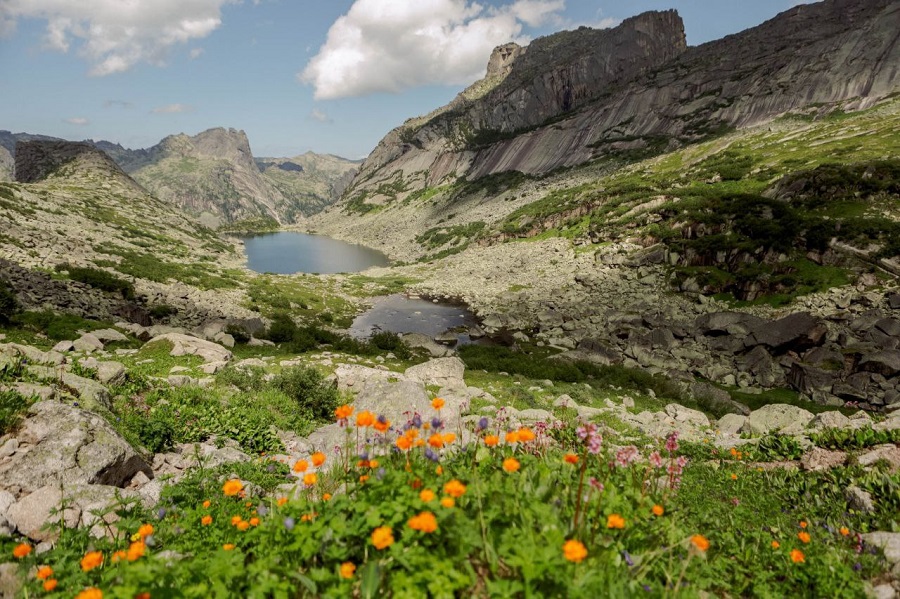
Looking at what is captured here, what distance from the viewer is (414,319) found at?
4525 centimetres

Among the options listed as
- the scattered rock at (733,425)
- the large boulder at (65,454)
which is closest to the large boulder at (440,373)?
the scattered rock at (733,425)

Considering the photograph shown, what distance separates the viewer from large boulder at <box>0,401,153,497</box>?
5.58 m

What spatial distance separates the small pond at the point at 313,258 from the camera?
304 ft

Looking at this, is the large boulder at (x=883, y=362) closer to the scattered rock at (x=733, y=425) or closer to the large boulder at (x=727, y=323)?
the large boulder at (x=727, y=323)

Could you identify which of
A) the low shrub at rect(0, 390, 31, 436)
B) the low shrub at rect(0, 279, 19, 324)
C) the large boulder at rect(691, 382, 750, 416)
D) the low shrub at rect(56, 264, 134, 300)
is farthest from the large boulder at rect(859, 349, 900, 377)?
the low shrub at rect(56, 264, 134, 300)

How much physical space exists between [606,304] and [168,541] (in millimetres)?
42105

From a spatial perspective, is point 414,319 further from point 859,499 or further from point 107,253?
point 859,499

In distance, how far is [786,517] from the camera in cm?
575

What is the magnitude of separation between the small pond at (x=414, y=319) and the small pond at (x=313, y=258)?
1542 inches

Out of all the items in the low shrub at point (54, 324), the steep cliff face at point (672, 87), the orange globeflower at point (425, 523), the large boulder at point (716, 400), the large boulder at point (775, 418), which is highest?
the steep cliff face at point (672, 87)

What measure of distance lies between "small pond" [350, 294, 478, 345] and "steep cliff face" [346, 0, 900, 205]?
290 feet

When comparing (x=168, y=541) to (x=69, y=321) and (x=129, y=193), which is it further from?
(x=129, y=193)

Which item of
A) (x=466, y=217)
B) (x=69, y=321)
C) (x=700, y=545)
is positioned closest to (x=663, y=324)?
(x=700, y=545)

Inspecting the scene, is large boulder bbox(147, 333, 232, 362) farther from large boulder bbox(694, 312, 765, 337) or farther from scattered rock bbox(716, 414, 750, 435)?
large boulder bbox(694, 312, 765, 337)
